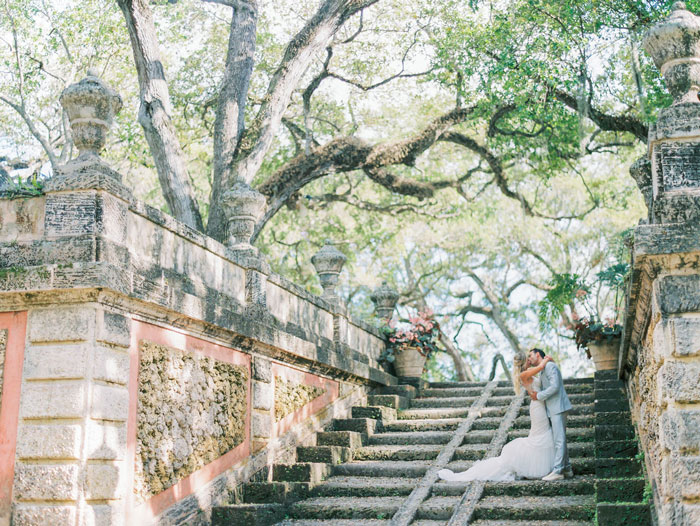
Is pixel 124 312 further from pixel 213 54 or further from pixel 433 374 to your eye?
pixel 433 374

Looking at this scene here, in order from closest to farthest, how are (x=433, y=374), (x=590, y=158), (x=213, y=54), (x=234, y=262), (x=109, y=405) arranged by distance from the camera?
(x=109, y=405), (x=234, y=262), (x=213, y=54), (x=590, y=158), (x=433, y=374)

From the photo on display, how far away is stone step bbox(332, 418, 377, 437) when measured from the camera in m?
10.3

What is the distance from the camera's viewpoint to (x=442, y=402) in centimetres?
1184

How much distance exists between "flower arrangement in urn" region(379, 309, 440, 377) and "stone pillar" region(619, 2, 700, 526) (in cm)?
739

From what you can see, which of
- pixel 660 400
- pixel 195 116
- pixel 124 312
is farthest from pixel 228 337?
pixel 195 116

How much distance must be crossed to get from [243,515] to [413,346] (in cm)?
610

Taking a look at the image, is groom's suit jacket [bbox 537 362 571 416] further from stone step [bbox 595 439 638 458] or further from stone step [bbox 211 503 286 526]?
stone step [bbox 211 503 286 526]

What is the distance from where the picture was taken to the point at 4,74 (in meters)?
17.2

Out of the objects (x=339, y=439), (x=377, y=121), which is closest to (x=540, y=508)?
(x=339, y=439)

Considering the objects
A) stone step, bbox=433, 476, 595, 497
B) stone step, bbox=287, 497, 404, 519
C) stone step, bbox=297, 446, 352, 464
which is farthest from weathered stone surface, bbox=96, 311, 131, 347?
stone step, bbox=433, 476, 595, 497

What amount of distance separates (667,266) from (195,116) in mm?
13342

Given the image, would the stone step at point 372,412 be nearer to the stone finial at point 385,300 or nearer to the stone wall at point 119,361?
the stone wall at point 119,361

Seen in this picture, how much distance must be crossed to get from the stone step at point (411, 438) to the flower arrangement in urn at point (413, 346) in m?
2.64

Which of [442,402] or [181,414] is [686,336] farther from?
[442,402]
